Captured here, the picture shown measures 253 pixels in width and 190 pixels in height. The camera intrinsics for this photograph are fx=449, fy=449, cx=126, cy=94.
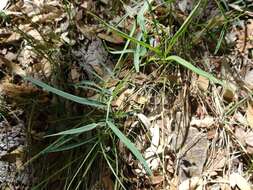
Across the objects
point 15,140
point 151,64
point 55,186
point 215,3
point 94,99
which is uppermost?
point 215,3

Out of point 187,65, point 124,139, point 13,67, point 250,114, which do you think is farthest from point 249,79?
point 13,67

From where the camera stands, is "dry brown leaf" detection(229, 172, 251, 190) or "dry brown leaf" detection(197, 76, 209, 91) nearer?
"dry brown leaf" detection(229, 172, 251, 190)

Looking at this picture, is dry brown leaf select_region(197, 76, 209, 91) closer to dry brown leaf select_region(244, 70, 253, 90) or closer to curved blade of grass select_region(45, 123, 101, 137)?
dry brown leaf select_region(244, 70, 253, 90)

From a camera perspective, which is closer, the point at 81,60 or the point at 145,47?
the point at 145,47

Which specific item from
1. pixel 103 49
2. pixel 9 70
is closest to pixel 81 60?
pixel 103 49

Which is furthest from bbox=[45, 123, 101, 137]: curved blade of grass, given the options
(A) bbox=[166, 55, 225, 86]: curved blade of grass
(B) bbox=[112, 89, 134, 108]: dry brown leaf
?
(A) bbox=[166, 55, 225, 86]: curved blade of grass

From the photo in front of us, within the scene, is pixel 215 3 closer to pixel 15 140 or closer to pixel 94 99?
pixel 94 99

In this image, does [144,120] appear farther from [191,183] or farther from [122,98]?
[191,183]
